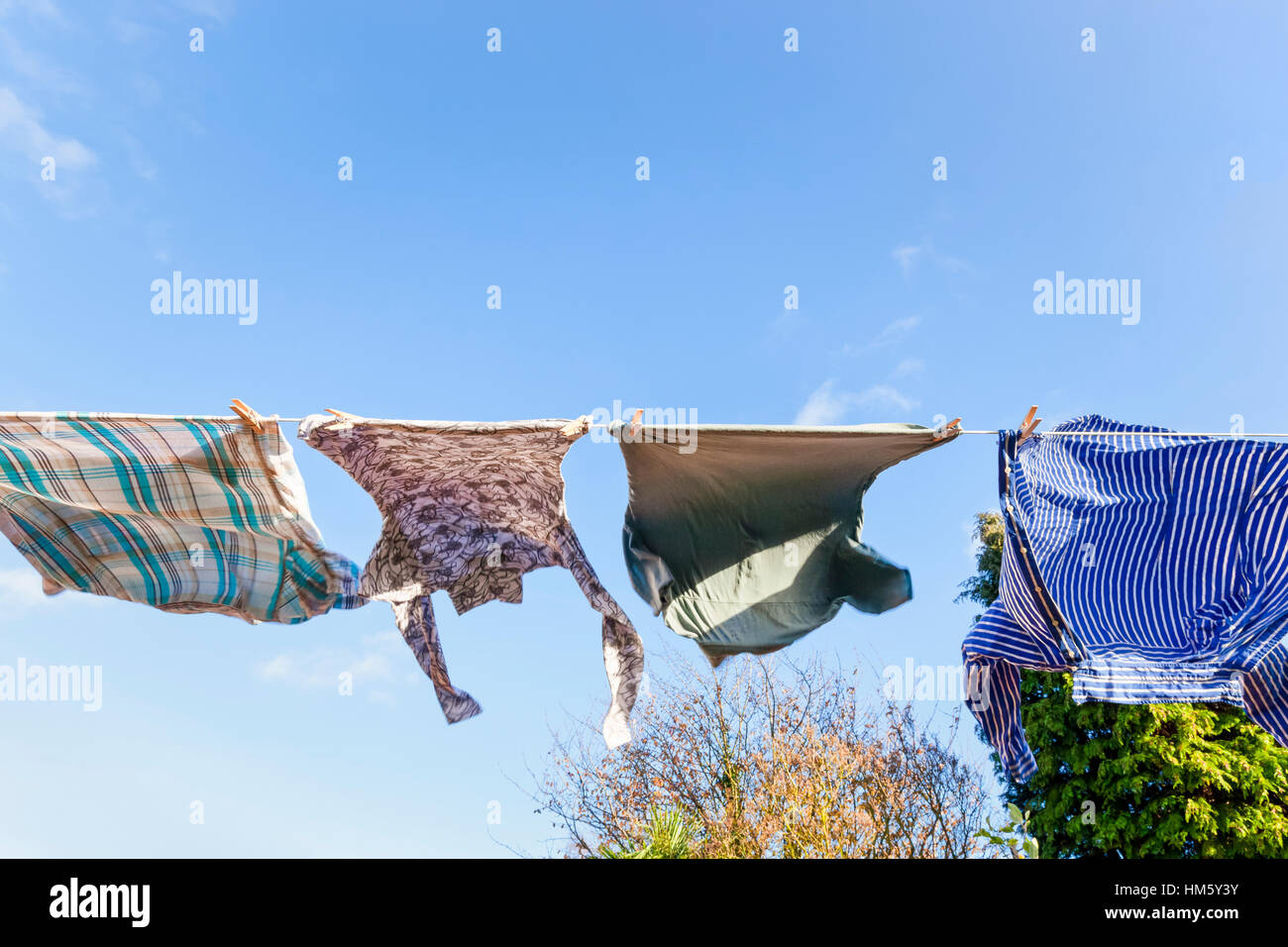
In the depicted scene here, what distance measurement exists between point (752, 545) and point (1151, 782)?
837 cm

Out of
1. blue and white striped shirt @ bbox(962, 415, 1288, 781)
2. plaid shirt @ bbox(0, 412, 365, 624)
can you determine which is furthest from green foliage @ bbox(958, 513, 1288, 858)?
plaid shirt @ bbox(0, 412, 365, 624)

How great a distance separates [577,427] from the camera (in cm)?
329

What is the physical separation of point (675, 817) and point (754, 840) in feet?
4.17

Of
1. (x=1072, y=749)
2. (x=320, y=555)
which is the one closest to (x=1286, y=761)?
(x=1072, y=749)

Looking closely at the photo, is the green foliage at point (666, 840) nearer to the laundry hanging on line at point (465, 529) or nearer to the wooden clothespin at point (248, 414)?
the laundry hanging on line at point (465, 529)

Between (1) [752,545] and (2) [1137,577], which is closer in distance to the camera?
(2) [1137,577]

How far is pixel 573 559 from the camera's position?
3.58 meters

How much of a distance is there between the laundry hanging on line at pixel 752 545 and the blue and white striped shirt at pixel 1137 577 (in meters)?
0.48

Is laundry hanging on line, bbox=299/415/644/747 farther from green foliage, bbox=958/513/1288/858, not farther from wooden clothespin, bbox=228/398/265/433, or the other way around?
green foliage, bbox=958/513/1288/858

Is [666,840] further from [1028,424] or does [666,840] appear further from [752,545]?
[1028,424]

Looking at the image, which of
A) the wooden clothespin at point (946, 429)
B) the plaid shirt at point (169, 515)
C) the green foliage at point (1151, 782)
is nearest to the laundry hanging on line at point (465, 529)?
the plaid shirt at point (169, 515)

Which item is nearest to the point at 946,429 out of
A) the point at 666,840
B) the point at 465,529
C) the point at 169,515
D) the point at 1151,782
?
the point at 465,529
